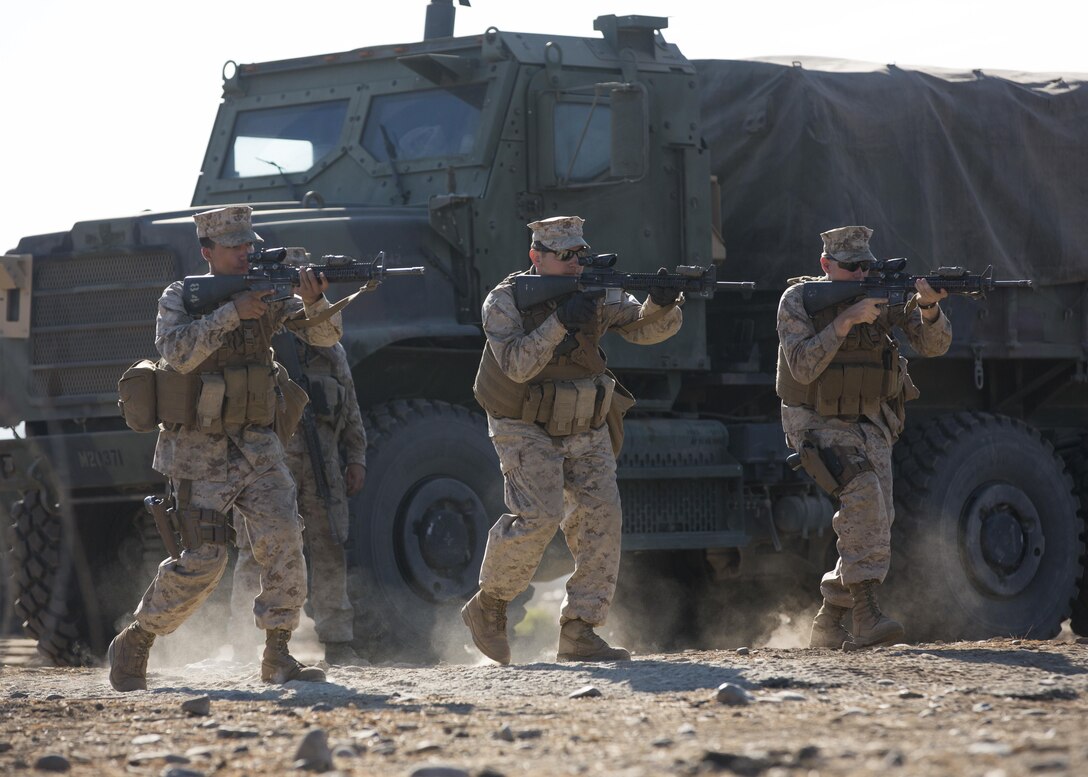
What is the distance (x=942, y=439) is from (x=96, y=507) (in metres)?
4.33

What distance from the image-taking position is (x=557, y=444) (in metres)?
6.82

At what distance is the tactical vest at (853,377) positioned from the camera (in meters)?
7.26

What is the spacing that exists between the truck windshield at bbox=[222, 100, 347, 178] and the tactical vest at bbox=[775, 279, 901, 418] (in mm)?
3110

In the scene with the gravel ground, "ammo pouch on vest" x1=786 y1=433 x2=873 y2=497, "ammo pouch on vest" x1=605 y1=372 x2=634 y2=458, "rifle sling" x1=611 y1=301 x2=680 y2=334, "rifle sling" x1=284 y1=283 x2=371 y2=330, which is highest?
"rifle sling" x1=611 y1=301 x2=680 y2=334

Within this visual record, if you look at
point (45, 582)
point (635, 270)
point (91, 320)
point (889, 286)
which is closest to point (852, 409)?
point (889, 286)

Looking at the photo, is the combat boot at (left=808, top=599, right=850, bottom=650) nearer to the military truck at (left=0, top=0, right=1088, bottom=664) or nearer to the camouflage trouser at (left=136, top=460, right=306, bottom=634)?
the military truck at (left=0, top=0, right=1088, bottom=664)

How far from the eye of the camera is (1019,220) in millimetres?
10500

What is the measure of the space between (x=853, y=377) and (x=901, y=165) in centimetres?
324

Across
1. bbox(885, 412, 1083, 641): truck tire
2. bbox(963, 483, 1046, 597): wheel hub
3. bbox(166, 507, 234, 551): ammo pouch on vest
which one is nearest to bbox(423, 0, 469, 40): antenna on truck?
bbox(885, 412, 1083, 641): truck tire

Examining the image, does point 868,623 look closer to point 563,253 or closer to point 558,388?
point 558,388

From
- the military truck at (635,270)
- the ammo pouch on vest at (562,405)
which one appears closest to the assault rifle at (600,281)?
the ammo pouch on vest at (562,405)

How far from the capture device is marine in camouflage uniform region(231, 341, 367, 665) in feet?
25.2

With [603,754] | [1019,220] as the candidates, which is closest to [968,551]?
[1019,220]

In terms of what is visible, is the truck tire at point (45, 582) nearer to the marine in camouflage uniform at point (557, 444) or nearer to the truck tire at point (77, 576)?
the truck tire at point (77, 576)
